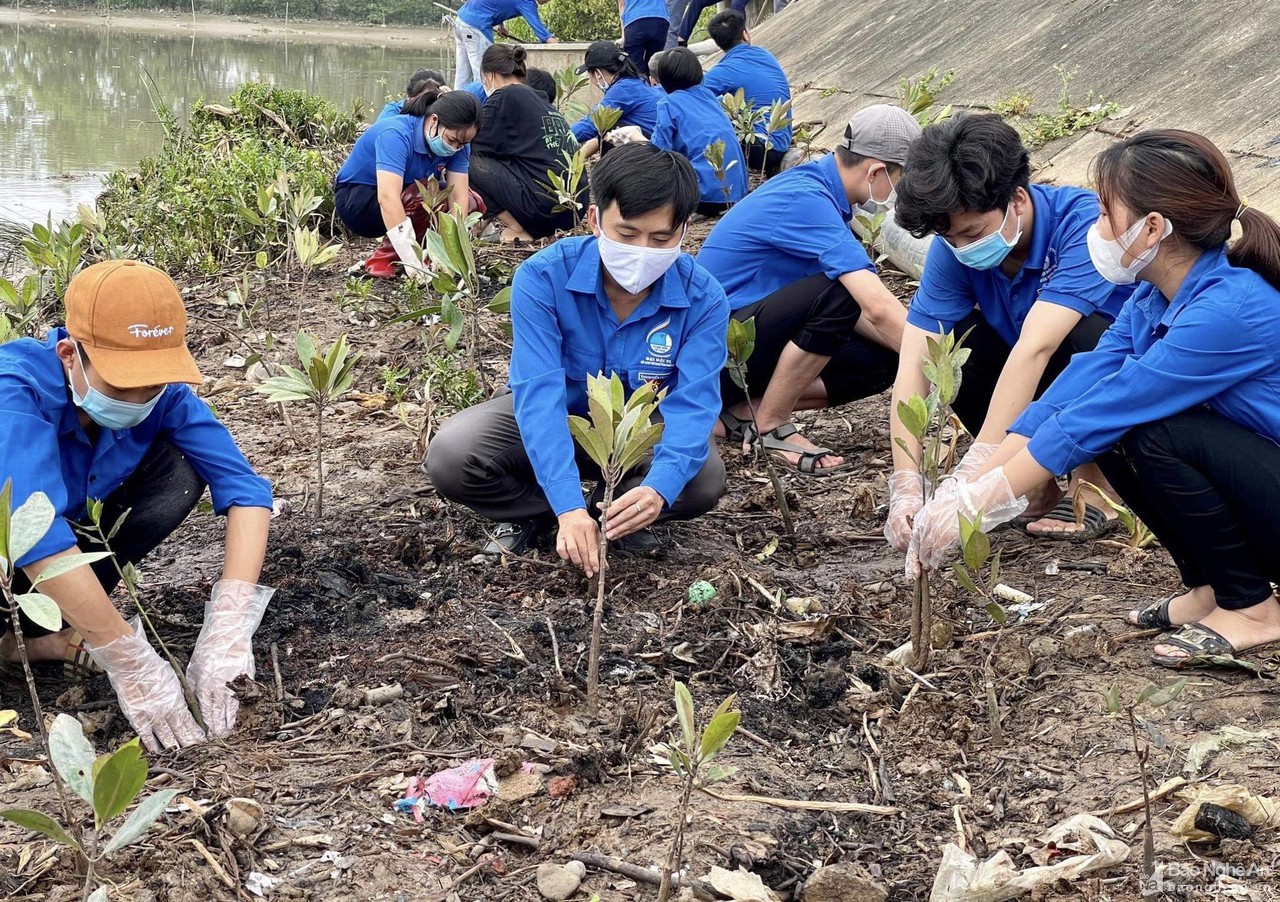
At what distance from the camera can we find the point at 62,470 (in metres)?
2.60

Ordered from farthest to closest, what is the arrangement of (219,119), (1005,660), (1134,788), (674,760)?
(219,119) < (1005,660) < (1134,788) < (674,760)

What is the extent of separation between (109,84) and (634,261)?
1270cm

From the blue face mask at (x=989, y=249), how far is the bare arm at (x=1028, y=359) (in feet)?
0.51

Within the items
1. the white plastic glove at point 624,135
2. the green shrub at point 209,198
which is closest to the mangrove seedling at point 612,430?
the green shrub at point 209,198

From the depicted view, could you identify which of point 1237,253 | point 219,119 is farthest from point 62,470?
point 219,119

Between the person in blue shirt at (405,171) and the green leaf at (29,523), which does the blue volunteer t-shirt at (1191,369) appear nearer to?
the green leaf at (29,523)

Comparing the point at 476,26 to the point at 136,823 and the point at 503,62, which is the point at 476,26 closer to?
the point at 503,62

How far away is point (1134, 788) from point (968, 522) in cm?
52

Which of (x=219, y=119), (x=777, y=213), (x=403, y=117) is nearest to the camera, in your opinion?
(x=777, y=213)

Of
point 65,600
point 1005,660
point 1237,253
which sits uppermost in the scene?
point 1237,253

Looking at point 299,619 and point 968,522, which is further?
point 299,619

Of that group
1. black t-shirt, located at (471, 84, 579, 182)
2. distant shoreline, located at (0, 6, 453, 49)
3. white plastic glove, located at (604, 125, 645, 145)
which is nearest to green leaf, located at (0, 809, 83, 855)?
black t-shirt, located at (471, 84, 579, 182)

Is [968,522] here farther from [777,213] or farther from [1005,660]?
[777,213]

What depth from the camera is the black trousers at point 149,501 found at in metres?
2.82
